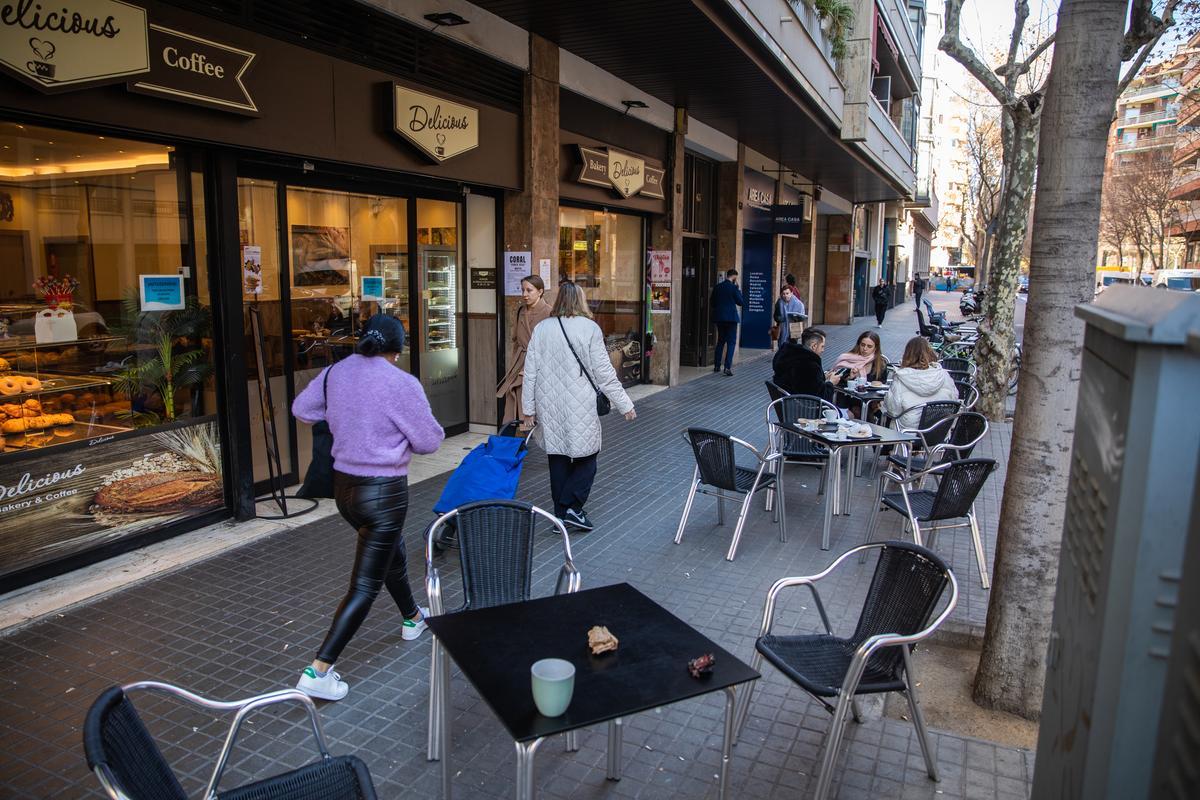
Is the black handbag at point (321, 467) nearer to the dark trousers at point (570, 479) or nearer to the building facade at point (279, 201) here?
the building facade at point (279, 201)

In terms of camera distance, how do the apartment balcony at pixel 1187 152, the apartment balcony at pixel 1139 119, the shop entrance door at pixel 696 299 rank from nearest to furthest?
the shop entrance door at pixel 696 299 → the apartment balcony at pixel 1187 152 → the apartment balcony at pixel 1139 119

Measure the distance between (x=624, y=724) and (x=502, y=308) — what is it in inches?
256

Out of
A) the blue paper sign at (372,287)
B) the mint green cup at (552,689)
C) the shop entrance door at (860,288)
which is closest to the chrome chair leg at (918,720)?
the mint green cup at (552,689)

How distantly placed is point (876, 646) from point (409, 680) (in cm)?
226

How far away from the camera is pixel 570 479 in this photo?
21.0ft

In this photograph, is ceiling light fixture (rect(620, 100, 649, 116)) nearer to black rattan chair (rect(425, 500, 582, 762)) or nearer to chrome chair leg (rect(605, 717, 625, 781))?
black rattan chair (rect(425, 500, 582, 762))

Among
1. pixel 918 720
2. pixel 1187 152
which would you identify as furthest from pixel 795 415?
pixel 1187 152

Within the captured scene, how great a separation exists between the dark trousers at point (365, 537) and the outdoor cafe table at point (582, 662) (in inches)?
35.7

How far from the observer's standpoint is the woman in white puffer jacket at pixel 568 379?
6.09 metres

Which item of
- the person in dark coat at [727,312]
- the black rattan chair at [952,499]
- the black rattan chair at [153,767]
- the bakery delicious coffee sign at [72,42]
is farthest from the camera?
the person in dark coat at [727,312]

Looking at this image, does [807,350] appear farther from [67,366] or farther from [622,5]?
[67,366]

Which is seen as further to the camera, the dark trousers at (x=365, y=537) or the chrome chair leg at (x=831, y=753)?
the dark trousers at (x=365, y=537)

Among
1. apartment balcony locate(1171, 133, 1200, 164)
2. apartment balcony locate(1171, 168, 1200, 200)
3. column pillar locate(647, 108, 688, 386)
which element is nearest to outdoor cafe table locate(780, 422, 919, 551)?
column pillar locate(647, 108, 688, 386)

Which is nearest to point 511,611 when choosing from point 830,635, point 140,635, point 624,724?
point 624,724
